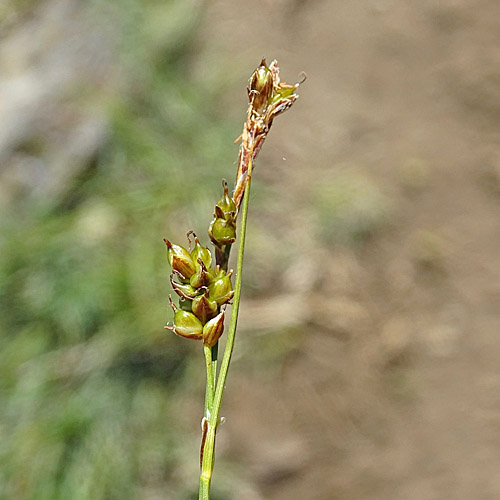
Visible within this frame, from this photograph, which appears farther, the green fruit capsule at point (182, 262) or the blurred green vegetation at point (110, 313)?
the blurred green vegetation at point (110, 313)

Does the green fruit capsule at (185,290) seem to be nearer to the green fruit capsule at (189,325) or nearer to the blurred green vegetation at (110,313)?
Answer: the green fruit capsule at (189,325)

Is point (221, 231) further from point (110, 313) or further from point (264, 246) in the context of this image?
point (264, 246)

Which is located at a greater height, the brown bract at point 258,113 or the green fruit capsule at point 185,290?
the brown bract at point 258,113

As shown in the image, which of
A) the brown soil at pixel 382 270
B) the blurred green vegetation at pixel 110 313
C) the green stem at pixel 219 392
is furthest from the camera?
the brown soil at pixel 382 270

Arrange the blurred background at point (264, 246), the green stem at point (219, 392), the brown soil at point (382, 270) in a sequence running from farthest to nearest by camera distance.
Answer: the brown soil at point (382, 270), the blurred background at point (264, 246), the green stem at point (219, 392)

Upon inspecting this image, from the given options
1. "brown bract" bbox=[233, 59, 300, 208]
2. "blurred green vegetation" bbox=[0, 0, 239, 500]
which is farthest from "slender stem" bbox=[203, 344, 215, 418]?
"blurred green vegetation" bbox=[0, 0, 239, 500]

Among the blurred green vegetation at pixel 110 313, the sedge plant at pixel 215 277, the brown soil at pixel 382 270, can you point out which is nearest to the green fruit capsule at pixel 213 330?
the sedge plant at pixel 215 277

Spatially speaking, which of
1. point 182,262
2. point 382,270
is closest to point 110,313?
point 382,270

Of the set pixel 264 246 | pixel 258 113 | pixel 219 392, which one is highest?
pixel 264 246
